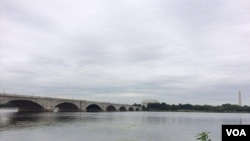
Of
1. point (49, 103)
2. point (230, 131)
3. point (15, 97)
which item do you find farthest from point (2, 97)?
point (230, 131)

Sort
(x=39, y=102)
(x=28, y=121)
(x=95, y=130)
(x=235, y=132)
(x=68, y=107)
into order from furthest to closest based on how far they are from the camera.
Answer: (x=68, y=107) → (x=39, y=102) → (x=28, y=121) → (x=95, y=130) → (x=235, y=132)

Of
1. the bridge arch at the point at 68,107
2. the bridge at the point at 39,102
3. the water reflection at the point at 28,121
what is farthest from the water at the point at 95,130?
the bridge arch at the point at 68,107

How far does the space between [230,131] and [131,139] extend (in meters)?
30.6

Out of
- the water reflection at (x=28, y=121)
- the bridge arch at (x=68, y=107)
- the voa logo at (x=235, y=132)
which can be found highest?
the voa logo at (x=235, y=132)

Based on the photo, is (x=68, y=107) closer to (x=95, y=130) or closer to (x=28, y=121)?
(x=28, y=121)

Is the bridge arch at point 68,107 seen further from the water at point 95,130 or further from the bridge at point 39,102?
the water at point 95,130

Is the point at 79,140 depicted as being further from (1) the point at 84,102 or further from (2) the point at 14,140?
(1) the point at 84,102

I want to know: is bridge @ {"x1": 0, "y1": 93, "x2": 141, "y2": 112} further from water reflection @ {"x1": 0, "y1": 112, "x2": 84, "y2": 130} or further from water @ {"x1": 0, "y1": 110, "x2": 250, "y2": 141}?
water @ {"x1": 0, "y1": 110, "x2": 250, "y2": 141}

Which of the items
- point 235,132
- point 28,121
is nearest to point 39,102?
point 28,121

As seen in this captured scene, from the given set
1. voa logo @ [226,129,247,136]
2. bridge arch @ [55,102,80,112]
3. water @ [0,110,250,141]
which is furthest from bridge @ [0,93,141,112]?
voa logo @ [226,129,247,136]

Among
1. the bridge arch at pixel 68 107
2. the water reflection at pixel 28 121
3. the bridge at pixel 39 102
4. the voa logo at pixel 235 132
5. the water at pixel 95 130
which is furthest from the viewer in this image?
the bridge arch at pixel 68 107

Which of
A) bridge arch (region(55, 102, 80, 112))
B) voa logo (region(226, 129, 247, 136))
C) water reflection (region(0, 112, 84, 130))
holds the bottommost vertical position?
bridge arch (region(55, 102, 80, 112))

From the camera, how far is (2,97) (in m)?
90.5

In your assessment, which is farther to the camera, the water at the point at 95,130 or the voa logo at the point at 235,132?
the water at the point at 95,130
